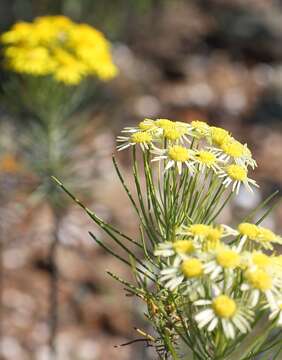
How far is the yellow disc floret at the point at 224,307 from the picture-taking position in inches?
37.1

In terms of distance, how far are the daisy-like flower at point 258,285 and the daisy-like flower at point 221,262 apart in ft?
0.07

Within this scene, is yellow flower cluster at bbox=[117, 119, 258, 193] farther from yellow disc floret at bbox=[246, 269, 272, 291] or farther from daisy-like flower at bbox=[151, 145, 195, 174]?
yellow disc floret at bbox=[246, 269, 272, 291]

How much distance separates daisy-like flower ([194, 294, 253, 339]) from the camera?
0.94 meters

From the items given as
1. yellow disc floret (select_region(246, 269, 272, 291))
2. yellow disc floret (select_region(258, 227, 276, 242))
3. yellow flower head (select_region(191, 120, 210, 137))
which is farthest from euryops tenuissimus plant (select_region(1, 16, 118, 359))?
yellow disc floret (select_region(246, 269, 272, 291))

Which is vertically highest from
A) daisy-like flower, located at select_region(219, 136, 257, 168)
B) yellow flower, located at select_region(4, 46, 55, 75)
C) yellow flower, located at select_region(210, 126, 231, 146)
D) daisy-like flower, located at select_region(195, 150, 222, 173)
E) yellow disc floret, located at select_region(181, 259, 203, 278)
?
yellow flower, located at select_region(4, 46, 55, 75)

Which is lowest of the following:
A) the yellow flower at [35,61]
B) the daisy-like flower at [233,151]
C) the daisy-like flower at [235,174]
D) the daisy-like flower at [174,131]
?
the daisy-like flower at [235,174]

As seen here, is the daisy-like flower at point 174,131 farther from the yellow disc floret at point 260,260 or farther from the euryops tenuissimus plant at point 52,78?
the euryops tenuissimus plant at point 52,78

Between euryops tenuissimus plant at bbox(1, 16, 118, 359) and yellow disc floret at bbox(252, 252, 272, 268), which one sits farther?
euryops tenuissimus plant at bbox(1, 16, 118, 359)

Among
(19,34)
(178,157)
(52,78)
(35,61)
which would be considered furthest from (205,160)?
(19,34)

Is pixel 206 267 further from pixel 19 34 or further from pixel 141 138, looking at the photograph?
pixel 19 34

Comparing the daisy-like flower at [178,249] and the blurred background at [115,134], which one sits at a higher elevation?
the blurred background at [115,134]

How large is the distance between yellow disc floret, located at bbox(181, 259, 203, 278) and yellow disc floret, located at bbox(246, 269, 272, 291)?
0.06 m

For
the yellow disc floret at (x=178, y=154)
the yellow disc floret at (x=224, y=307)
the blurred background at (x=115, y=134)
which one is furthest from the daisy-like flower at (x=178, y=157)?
the blurred background at (x=115, y=134)

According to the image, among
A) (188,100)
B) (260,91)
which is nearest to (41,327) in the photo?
(188,100)
